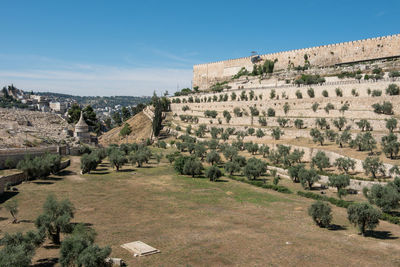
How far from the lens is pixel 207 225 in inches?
921

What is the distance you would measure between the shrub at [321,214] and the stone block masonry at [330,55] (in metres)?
56.5

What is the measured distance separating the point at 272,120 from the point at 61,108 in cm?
13887

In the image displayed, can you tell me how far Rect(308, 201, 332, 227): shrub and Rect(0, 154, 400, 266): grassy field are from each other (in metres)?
0.61

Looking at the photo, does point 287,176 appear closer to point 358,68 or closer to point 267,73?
point 358,68

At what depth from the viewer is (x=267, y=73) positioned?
83625mm

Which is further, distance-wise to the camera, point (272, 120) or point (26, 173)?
point (272, 120)

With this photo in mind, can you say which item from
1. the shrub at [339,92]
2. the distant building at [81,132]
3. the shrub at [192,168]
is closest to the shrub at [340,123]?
the shrub at [339,92]

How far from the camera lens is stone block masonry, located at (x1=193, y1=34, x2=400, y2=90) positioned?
220 feet

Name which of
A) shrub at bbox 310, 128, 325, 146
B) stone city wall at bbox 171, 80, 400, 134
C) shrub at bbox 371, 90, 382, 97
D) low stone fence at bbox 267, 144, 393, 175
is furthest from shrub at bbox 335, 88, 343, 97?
low stone fence at bbox 267, 144, 393, 175

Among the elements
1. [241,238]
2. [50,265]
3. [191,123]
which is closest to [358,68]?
[191,123]

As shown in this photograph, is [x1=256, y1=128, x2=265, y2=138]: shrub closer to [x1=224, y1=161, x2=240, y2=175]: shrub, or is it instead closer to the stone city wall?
the stone city wall

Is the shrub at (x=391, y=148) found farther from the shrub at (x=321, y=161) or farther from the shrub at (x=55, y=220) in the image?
the shrub at (x=55, y=220)

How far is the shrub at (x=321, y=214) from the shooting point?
22.7 metres

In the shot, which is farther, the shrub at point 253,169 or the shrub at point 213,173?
the shrub at point 213,173
